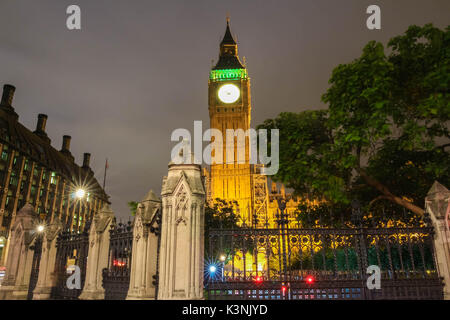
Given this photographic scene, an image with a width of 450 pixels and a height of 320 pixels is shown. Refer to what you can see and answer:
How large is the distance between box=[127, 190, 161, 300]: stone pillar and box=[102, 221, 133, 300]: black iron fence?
80 centimetres

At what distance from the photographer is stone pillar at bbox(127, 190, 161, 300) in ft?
27.6

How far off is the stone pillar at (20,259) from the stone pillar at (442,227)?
48.8ft

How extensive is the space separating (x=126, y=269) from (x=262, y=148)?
7.95 m

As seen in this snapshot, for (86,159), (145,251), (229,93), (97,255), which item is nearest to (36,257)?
(97,255)

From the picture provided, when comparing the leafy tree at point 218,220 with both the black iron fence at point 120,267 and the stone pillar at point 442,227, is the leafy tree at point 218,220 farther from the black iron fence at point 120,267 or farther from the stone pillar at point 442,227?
the stone pillar at point 442,227

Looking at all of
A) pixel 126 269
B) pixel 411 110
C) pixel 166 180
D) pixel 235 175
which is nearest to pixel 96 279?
pixel 126 269

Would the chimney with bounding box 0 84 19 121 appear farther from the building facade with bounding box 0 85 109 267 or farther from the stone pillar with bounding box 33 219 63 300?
the stone pillar with bounding box 33 219 63 300

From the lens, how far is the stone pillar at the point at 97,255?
10172 mm

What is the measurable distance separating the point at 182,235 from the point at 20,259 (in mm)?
9817

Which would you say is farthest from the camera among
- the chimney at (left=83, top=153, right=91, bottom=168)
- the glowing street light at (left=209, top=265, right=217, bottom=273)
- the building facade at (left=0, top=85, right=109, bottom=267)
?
→ the chimney at (left=83, top=153, right=91, bottom=168)

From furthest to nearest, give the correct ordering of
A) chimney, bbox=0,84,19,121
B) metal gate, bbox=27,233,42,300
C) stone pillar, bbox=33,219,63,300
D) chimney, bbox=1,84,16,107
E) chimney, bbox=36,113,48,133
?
chimney, bbox=36,113,48,133
chimney, bbox=1,84,16,107
chimney, bbox=0,84,19,121
metal gate, bbox=27,233,42,300
stone pillar, bbox=33,219,63,300

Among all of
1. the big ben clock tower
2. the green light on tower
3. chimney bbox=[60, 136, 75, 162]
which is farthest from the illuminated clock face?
chimney bbox=[60, 136, 75, 162]

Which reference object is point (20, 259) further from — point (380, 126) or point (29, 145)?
point (29, 145)

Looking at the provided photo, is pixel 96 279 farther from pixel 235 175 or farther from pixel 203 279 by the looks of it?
pixel 235 175
